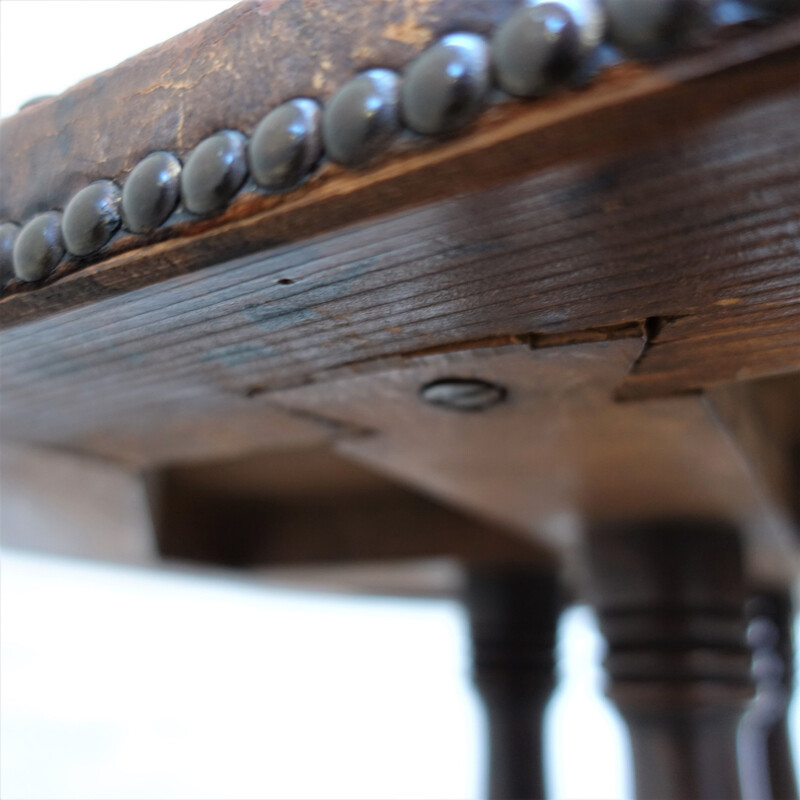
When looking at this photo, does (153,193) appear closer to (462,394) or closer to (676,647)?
(462,394)


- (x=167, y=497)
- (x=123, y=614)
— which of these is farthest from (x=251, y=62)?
(x=123, y=614)

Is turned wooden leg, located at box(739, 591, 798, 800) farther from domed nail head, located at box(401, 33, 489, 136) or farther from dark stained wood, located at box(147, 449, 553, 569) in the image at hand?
domed nail head, located at box(401, 33, 489, 136)

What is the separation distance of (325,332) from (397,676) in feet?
6.49

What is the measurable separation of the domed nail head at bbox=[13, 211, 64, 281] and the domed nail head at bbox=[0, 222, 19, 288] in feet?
0.04

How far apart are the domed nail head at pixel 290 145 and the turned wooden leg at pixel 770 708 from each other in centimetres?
136

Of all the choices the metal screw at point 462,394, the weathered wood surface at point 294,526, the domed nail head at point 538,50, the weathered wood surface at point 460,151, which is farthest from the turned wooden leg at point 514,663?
the domed nail head at point 538,50

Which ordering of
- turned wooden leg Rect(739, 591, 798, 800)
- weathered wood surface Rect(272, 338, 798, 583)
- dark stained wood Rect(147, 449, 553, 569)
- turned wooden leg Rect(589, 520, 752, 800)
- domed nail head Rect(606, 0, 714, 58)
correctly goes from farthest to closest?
turned wooden leg Rect(739, 591, 798, 800)
dark stained wood Rect(147, 449, 553, 569)
turned wooden leg Rect(589, 520, 752, 800)
weathered wood surface Rect(272, 338, 798, 583)
domed nail head Rect(606, 0, 714, 58)

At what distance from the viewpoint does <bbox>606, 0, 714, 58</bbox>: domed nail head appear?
263 millimetres

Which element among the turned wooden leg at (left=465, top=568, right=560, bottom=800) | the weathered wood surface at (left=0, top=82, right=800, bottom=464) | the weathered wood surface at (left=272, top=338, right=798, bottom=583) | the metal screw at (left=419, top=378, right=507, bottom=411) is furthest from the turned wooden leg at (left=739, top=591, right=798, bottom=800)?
the weathered wood surface at (left=0, top=82, right=800, bottom=464)

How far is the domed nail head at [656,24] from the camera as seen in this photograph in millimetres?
263

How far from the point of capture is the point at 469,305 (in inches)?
17.1

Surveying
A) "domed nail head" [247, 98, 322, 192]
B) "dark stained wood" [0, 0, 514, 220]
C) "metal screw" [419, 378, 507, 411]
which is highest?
"dark stained wood" [0, 0, 514, 220]

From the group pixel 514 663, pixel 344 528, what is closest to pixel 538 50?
pixel 344 528

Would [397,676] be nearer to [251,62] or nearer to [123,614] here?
[123,614]
